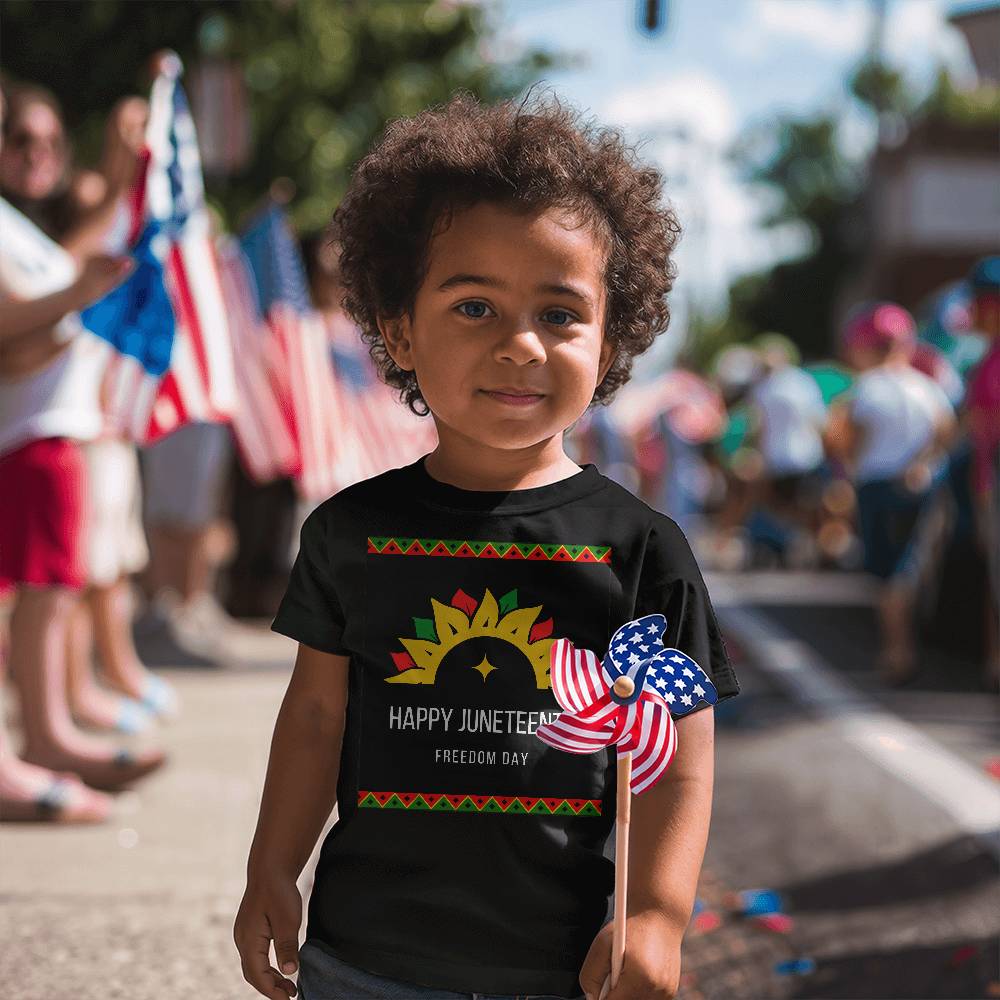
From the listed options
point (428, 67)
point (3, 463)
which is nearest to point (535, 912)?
point (3, 463)

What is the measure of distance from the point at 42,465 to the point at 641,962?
2.99 meters

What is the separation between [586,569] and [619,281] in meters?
0.40

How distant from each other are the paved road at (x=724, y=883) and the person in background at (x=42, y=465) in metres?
0.26

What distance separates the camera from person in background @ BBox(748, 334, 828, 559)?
14.6 meters

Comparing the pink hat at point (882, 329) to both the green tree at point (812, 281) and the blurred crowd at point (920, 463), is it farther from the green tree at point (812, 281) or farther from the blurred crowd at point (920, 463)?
the green tree at point (812, 281)

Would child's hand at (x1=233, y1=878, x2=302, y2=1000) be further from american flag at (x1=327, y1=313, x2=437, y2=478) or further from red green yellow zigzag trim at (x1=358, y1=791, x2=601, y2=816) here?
american flag at (x1=327, y1=313, x2=437, y2=478)

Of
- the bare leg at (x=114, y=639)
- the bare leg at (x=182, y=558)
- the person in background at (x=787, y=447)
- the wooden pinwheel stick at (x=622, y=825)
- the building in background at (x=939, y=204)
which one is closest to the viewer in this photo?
the wooden pinwheel stick at (x=622, y=825)

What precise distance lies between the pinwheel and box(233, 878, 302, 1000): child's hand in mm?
437

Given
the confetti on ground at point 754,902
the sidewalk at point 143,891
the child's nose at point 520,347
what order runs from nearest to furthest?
the child's nose at point 520,347
the sidewalk at point 143,891
the confetti on ground at point 754,902

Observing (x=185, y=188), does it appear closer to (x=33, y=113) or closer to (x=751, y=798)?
(x=33, y=113)

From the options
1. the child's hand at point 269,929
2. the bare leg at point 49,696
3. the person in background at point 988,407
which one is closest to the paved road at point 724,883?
the bare leg at point 49,696

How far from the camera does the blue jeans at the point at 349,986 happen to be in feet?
6.41

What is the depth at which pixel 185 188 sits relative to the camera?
530 centimetres

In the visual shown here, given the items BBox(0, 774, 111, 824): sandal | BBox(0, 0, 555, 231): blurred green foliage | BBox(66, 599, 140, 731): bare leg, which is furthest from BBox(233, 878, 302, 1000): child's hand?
BBox(0, 0, 555, 231): blurred green foliage
